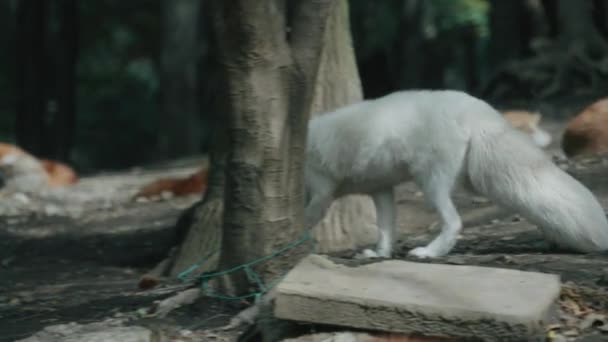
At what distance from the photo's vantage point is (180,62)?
23.2 meters

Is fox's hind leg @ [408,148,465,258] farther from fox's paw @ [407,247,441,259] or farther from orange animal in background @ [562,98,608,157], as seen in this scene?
orange animal in background @ [562,98,608,157]

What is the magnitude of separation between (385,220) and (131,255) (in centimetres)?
371

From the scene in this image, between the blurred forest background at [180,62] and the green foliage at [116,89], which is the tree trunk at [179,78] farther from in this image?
the green foliage at [116,89]

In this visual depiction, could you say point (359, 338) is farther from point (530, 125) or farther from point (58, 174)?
point (58, 174)

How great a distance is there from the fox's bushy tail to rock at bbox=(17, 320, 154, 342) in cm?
240

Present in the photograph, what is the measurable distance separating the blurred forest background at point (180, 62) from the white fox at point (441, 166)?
0.97 metres

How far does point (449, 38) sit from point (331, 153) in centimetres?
2306

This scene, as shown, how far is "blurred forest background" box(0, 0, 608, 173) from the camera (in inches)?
677

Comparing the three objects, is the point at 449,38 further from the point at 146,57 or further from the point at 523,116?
the point at 523,116

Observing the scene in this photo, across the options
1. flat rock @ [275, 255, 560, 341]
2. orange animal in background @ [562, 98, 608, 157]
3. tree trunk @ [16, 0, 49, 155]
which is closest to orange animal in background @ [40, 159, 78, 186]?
tree trunk @ [16, 0, 49, 155]

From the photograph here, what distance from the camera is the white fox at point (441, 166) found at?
22.4 ft

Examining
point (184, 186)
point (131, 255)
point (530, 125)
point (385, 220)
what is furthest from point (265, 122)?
point (184, 186)

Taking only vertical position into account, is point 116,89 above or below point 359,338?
above

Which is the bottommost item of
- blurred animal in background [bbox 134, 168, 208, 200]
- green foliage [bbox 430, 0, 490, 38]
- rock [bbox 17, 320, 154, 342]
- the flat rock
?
rock [bbox 17, 320, 154, 342]
